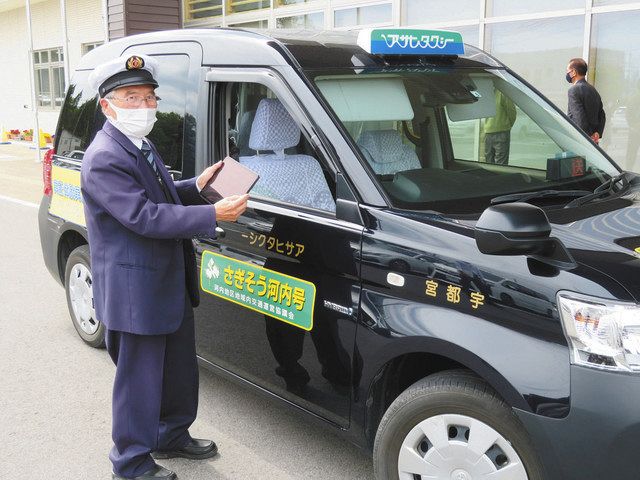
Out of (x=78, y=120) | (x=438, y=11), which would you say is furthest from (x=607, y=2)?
(x=78, y=120)

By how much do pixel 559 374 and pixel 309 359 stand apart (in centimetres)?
111

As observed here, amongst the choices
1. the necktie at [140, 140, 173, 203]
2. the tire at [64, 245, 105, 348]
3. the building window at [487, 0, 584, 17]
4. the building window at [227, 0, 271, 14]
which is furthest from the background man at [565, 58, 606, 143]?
the building window at [227, 0, 271, 14]

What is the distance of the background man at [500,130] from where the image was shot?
355cm

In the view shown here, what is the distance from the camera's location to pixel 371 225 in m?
2.62

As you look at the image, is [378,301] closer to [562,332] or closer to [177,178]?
[562,332]

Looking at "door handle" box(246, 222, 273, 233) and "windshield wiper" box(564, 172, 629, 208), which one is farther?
"door handle" box(246, 222, 273, 233)

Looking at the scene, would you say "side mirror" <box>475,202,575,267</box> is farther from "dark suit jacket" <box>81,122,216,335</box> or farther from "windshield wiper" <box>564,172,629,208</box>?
"dark suit jacket" <box>81,122,216,335</box>

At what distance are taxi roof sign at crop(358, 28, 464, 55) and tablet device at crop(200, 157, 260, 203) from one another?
0.84 metres

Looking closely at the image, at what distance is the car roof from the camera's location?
3.02 meters

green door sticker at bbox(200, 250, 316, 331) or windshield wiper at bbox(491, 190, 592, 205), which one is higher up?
windshield wiper at bbox(491, 190, 592, 205)

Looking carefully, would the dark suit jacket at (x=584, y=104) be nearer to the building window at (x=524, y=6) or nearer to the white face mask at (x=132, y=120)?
the building window at (x=524, y=6)

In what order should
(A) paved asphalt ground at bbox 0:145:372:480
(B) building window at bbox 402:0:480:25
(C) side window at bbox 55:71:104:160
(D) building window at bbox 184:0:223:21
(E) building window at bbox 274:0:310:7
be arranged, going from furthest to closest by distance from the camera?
(D) building window at bbox 184:0:223:21 → (E) building window at bbox 274:0:310:7 → (B) building window at bbox 402:0:480:25 → (C) side window at bbox 55:71:104:160 → (A) paved asphalt ground at bbox 0:145:372:480

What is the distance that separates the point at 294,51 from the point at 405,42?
1.77ft

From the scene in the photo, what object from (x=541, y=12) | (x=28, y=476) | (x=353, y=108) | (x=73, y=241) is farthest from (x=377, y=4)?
(x=28, y=476)
